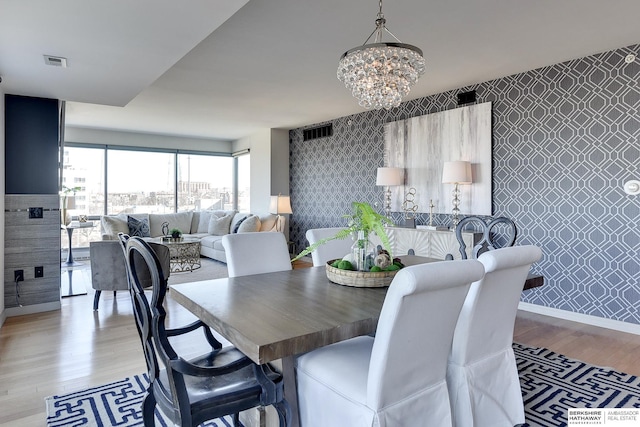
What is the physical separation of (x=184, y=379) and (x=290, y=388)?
1.37 ft

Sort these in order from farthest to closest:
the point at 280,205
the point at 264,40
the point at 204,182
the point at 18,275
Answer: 1. the point at 204,182
2. the point at 280,205
3. the point at 18,275
4. the point at 264,40

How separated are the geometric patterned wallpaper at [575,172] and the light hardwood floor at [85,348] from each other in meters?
0.40

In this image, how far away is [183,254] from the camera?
19.1ft

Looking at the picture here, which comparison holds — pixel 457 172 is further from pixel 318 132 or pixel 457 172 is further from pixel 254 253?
pixel 318 132

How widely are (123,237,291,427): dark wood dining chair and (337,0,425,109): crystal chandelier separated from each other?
1.67m

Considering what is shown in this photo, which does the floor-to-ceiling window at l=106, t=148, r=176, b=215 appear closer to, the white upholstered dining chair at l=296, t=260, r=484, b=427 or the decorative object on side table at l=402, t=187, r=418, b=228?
the decorative object on side table at l=402, t=187, r=418, b=228

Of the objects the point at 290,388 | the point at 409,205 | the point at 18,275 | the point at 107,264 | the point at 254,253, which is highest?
the point at 409,205

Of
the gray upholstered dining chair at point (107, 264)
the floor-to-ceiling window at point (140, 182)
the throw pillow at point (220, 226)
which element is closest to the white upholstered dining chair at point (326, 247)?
the gray upholstered dining chair at point (107, 264)

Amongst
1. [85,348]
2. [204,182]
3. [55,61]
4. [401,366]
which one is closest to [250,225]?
[204,182]

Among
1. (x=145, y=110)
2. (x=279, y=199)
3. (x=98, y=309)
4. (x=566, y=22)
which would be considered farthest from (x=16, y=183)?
(x=566, y=22)

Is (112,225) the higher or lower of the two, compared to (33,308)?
higher

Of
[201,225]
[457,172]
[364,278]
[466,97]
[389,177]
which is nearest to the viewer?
[364,278]

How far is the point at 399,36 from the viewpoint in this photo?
3.18 m

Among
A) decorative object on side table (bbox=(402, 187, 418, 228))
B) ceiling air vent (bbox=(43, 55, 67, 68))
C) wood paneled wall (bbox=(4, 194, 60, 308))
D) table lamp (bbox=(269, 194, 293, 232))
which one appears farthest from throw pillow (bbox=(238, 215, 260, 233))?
ceiling air vent (bbox=(43, 55, 67, 68))
